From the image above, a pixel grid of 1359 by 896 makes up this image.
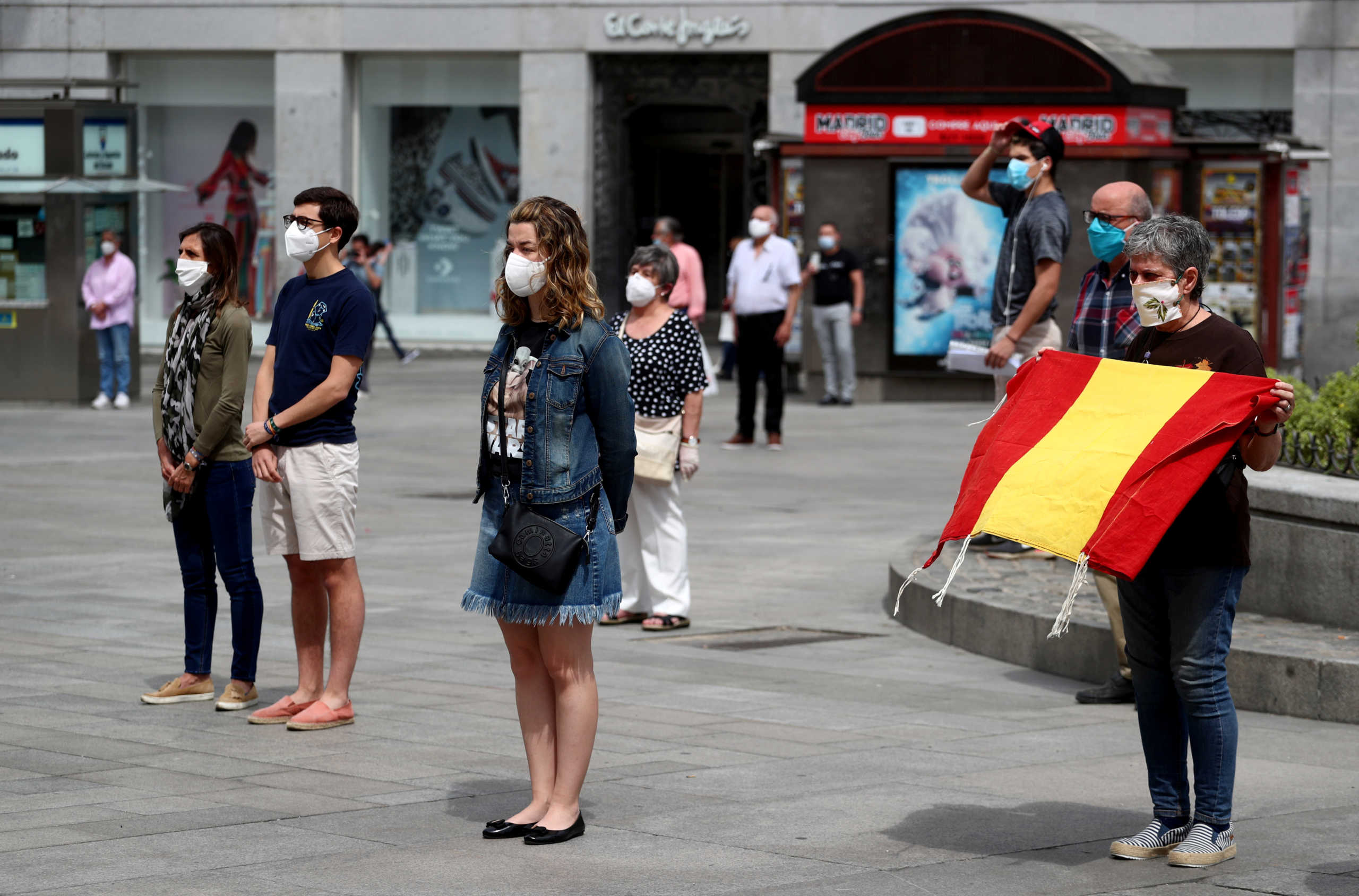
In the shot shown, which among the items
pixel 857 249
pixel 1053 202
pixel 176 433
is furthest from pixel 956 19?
pixel 176 433

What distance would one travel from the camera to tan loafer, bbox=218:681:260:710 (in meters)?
6.95

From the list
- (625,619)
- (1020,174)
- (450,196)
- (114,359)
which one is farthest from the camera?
(450,196)

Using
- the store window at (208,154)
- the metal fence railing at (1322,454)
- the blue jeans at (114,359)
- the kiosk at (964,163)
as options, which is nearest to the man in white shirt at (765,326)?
the kiosk at (964,163)

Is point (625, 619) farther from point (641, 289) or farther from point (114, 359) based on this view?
point (114, 359)

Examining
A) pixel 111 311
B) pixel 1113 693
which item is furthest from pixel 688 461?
pixel 111 311

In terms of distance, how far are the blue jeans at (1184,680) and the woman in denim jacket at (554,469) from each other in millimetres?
1382

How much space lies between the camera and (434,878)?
487 centimetres

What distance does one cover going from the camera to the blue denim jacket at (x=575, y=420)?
524cm

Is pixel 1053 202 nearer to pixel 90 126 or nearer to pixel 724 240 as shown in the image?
pixel 90 126

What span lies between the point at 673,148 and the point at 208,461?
2253 cm

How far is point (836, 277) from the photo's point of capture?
1898 centimetres

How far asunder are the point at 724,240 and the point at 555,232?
994 inches

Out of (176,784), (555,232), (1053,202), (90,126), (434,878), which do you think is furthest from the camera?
(90,126)

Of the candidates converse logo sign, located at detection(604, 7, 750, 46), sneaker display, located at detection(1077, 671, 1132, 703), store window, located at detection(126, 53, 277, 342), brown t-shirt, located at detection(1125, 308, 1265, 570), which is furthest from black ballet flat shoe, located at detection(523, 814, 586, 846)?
store window, located at detection(126, 53, 277, 342)
